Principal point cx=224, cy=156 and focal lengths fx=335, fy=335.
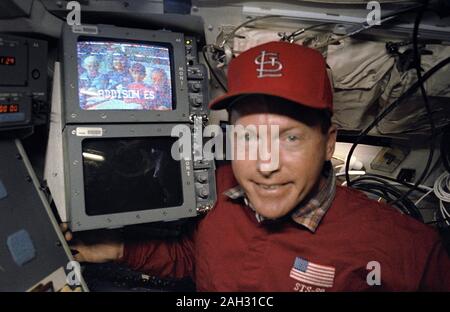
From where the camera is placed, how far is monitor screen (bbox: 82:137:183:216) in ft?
4.38

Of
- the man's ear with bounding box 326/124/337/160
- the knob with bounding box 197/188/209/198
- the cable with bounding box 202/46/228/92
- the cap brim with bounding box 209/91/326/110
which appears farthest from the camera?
the cable with bounding box 202/46/228/92

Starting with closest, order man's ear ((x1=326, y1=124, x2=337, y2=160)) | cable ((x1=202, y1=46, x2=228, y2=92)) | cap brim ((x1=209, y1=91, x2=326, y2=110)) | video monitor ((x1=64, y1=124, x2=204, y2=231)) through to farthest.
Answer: cap brim ((x1=209, y1=91, x2=326, y2=110))
video monitor ((x1=64, y1=124, x2=204, y2=231))
man's ear ((x1=326, y1=124, x2=337, y2=160))
cable ((x1=202, y1=46, x2=228, y2=92))

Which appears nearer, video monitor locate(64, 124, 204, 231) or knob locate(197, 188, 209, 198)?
video monitor locate(64, 124, 204, 231)

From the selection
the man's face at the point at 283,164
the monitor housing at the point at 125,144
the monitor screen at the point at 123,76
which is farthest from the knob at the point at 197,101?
the man's face at the point at 283,164

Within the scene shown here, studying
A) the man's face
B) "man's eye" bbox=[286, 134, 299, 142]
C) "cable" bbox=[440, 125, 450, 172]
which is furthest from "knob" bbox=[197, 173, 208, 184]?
"cable" bbox=[440, 125, 450, 172]

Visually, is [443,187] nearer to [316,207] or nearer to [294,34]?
[316,207]

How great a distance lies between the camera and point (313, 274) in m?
1.30

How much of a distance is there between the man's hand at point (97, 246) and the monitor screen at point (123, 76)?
0.60 metres

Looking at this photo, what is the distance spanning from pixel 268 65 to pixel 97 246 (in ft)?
A: 3.60

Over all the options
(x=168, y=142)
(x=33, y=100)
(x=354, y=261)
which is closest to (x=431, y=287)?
(x=354, y=261)

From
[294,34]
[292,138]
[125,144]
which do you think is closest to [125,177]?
[125,144]

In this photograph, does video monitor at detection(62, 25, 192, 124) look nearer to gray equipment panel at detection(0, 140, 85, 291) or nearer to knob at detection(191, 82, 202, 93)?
knob at detection(191, 82, 202, 93)
